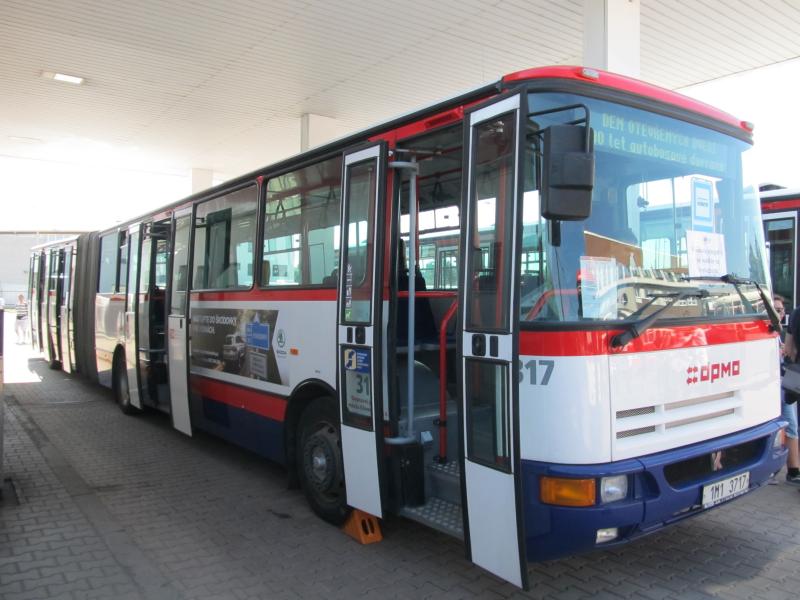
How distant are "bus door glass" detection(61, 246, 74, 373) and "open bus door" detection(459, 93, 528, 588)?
11445mm

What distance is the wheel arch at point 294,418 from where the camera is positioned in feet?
17.2

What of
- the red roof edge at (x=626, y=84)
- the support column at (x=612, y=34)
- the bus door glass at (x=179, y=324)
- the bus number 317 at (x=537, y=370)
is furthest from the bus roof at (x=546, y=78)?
the support column at (x=612, y=34)

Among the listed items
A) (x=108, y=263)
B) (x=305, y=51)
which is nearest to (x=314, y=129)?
(x=305, y=51)

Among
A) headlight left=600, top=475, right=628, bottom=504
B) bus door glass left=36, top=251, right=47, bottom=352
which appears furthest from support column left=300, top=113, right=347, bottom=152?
headlight left=600, top=475, right=628, bottom=504

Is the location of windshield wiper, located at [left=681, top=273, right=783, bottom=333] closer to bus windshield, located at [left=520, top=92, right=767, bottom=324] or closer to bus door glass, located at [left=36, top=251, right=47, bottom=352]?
bus windshield, located at [left=520, top=92, right=767, bottom=324]

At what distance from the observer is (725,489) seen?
12.2 feet

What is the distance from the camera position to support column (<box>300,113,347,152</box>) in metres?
14.1

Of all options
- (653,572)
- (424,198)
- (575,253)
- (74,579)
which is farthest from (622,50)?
(74,579)

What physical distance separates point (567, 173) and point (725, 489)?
7.05 ft

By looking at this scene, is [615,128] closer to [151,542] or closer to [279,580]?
[279,580]

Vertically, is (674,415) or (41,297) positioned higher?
(41,297)

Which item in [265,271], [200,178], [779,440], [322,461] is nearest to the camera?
[779,440]

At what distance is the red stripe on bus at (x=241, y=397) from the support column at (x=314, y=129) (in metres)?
8.14

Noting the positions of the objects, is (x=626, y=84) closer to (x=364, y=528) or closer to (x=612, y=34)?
(x=364, y=528)
